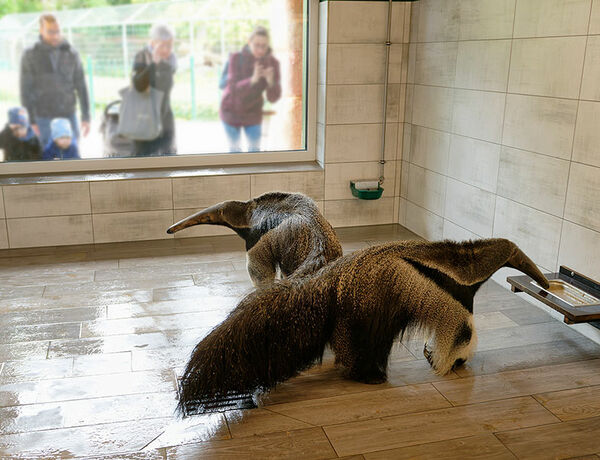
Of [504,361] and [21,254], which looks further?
[21,254]

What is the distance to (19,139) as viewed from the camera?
523cm

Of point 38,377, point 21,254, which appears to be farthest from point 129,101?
point 38,377

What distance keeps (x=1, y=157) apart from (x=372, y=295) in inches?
158

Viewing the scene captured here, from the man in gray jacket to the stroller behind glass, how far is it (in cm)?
20

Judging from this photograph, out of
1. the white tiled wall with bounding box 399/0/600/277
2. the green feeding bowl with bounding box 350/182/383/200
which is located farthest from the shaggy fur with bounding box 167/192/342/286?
the green feeding bowl with bounding box 350/182/383/200

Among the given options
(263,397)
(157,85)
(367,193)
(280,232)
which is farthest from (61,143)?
(263,397)

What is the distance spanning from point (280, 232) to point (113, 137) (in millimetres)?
2761

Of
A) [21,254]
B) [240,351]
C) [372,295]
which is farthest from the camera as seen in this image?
[21,254]

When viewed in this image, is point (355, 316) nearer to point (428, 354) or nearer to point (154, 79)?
point (428, 354)

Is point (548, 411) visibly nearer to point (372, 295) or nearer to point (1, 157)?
point (372, 295)

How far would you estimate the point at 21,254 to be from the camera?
486cm

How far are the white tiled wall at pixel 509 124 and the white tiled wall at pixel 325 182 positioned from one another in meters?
0.22

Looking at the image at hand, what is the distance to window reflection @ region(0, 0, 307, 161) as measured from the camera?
203 inches

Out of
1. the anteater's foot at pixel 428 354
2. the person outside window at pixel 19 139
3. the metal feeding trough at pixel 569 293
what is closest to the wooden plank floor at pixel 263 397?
the anteater's foot at pixel 428 354
